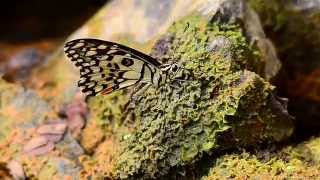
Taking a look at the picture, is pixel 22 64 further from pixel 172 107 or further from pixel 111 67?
pixel 172 107

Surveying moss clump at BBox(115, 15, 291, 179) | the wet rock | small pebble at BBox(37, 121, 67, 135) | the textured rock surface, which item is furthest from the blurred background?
moss clump at BBox(115, 15, 291, 179)

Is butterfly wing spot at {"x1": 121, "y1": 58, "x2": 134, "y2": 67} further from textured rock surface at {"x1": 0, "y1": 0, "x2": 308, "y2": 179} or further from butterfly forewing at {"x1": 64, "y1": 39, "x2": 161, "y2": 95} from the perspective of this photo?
textured rock surface at {"x1": 0, "y1": 0, "x2": 308, "y2": 179}

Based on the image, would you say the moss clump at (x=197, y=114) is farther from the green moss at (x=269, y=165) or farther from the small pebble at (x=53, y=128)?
the small pebble at (x=53, y=128)

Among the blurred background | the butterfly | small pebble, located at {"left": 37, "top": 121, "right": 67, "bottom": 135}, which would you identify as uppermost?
the blurred background

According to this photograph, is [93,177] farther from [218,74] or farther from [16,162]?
[218,74]

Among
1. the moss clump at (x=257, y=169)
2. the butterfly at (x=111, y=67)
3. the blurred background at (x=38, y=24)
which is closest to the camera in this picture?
the moss clump at (x=257, y=169)

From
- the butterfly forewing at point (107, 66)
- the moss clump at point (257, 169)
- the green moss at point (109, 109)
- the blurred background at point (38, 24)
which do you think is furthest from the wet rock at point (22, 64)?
the moss clump at point (257, 169)

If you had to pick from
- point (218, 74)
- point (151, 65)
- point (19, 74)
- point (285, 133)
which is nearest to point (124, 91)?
point (151, 65)

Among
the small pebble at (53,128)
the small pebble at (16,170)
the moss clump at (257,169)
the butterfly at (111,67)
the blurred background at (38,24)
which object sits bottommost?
the small pebble at (16,170)
